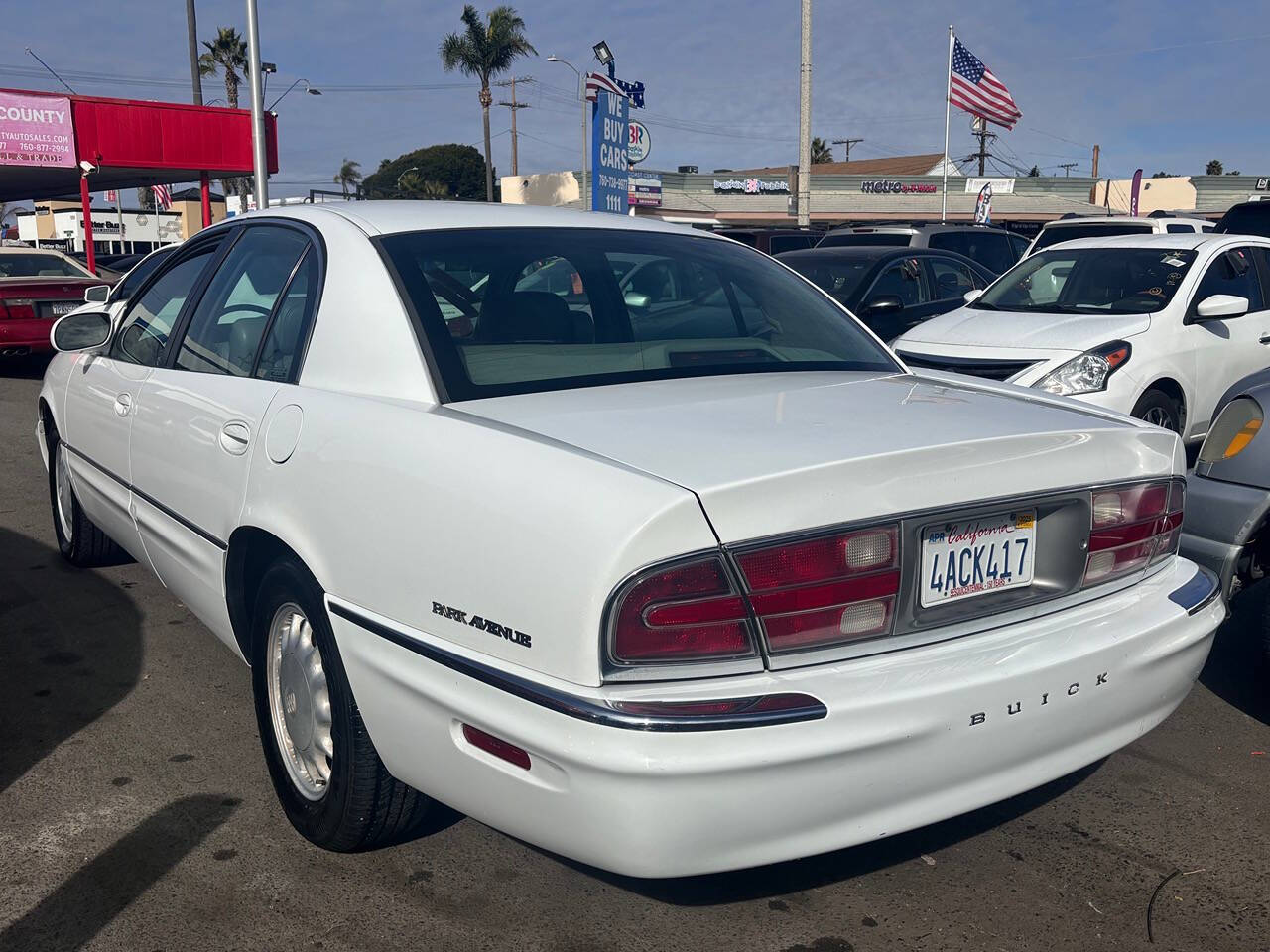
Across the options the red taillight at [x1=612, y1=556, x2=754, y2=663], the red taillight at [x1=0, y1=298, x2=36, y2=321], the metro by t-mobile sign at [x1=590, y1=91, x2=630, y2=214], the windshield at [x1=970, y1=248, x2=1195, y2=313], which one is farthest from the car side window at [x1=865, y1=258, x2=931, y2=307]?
the red taillight at [x1=0, y1=298, x2=36, y2=321]

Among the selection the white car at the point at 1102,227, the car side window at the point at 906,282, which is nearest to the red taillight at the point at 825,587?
the car side window at the point at 906,282

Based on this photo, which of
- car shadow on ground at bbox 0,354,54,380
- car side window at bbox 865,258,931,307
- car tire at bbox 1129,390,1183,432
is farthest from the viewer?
car shadow on ground at bbox 0,354,54,380

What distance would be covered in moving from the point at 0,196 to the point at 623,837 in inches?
1484

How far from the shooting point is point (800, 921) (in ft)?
8.64

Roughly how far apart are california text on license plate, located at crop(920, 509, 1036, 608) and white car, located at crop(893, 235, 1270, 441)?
464 cm

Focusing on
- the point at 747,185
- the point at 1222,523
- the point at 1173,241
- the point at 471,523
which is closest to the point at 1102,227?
the point at 1173,241

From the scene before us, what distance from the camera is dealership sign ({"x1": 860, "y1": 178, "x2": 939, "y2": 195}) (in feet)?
170

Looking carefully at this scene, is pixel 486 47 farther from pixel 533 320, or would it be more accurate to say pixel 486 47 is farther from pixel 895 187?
pixel 533 320

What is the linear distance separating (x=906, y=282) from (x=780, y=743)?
326 inches

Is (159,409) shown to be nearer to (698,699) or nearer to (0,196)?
(698,699)

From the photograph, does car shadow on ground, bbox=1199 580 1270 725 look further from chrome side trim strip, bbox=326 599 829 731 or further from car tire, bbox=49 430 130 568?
car tire, bbox=49 430 130 568

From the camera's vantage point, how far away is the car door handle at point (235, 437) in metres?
3.11

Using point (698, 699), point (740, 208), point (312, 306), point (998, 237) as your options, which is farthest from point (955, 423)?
point (740, 208)

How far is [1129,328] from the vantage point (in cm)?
720
